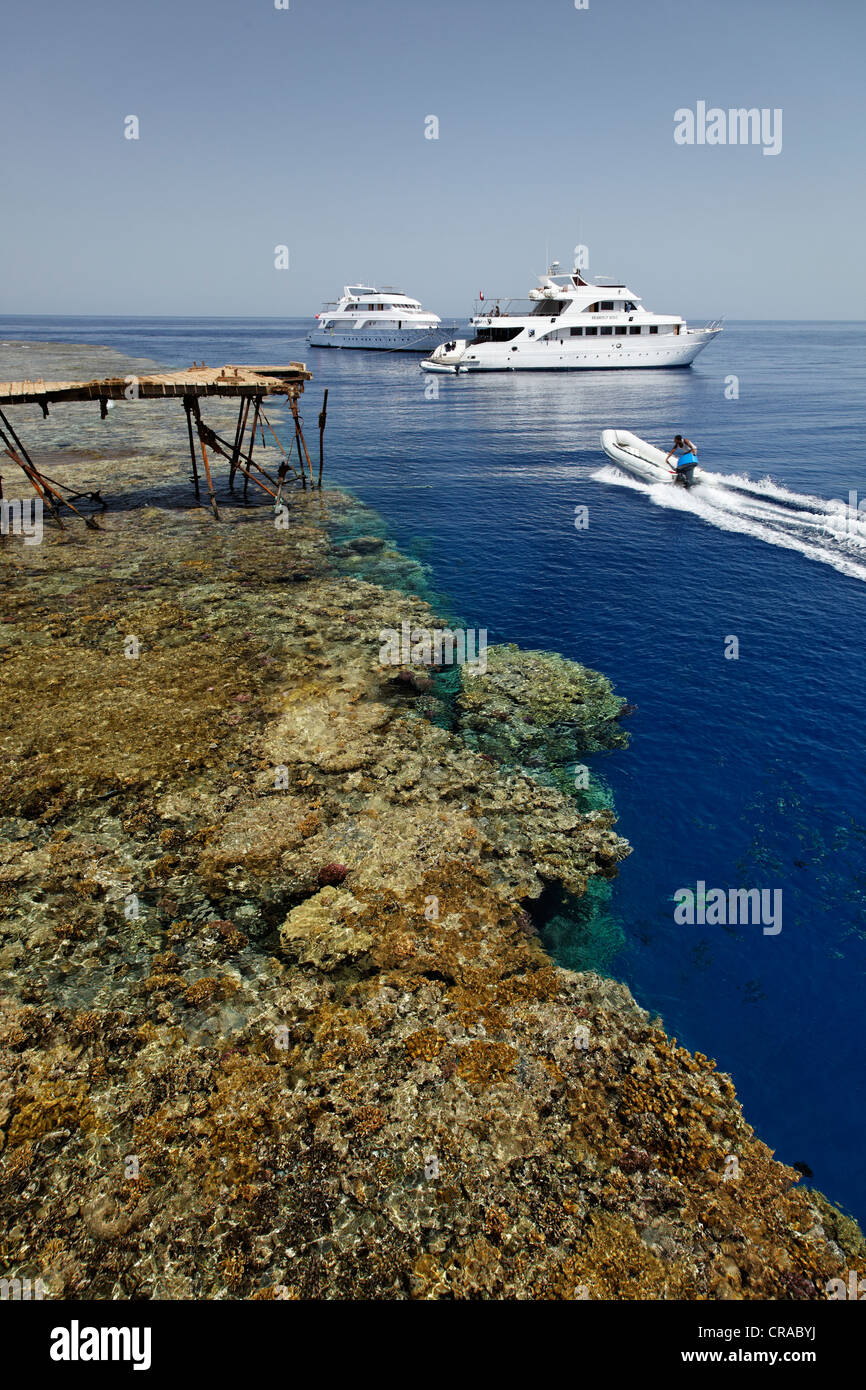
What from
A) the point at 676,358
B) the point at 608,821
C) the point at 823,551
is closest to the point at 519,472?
the point at 823,551

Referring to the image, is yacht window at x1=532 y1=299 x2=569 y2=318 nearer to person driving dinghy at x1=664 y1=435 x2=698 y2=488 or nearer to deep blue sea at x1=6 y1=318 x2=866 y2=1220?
deep blue sea at x1=6 y1=318 x2=866 y2=1220

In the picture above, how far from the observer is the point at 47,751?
46.5 ft

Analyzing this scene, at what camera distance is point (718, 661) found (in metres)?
20.4

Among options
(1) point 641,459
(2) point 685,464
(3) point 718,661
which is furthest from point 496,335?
(3) point 718,661

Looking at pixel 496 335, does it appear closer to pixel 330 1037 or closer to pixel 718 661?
pixel 718 661

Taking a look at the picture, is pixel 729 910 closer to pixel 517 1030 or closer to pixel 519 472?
pixel 517 1030

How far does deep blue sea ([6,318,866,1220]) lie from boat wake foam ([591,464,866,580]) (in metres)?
0.18

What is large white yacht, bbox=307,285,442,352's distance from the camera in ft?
364

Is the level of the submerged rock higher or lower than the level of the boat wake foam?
lower

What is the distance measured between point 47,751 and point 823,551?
103ft

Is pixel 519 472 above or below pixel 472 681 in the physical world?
above

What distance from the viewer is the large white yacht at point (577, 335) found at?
79.6 m

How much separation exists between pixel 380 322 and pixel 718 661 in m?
115

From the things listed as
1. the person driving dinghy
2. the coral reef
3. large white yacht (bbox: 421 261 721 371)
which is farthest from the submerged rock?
large white yacht (bbox: 421 261 721 371)
